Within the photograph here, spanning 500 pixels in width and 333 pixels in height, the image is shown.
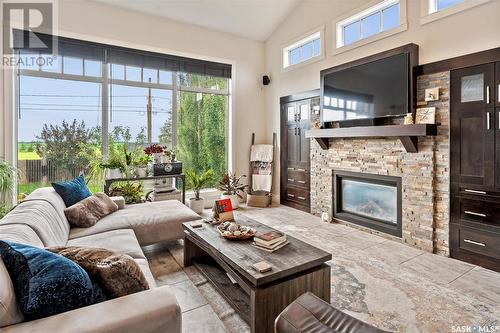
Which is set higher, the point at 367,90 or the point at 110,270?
the point at 367,90

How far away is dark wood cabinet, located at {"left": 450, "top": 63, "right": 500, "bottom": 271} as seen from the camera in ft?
8.97

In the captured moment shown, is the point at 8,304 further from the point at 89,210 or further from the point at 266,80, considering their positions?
the point at 266,80

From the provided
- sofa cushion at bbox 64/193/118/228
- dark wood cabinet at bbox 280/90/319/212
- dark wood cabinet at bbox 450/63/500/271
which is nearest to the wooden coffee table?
sofa cushion at bbox 64/193/118/228

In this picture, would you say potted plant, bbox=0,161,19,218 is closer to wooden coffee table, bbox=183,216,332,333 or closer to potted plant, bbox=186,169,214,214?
potted plant, bbox=186,169,214,214

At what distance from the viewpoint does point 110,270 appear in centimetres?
130

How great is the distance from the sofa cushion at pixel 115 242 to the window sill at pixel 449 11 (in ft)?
13.2

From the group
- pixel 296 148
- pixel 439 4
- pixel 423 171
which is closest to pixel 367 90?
pixel 439 4

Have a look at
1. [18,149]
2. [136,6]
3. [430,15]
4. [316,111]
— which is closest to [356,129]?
[316,111]

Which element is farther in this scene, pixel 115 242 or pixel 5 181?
pixel 5 181

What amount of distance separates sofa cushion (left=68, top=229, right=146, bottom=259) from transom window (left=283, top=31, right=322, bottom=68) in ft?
13.6

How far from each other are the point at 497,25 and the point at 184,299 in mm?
3967

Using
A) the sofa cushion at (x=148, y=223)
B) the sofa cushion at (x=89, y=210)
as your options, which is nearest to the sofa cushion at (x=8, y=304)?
the sofa cushion at (x=148, y=223)

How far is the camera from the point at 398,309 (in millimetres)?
2092

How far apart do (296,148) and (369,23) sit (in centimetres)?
236
